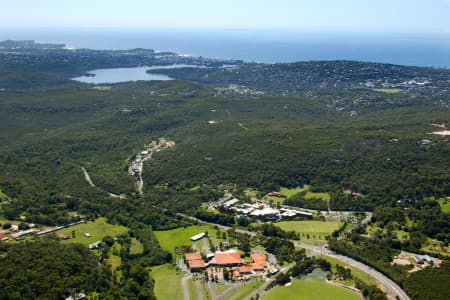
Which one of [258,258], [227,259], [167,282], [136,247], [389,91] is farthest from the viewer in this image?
[389,91]

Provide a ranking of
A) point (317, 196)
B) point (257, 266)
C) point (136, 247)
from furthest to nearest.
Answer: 1. point (317, 196)
2. point (136, 247)
3. point (257, 266)

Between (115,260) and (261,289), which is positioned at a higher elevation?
(261,289)

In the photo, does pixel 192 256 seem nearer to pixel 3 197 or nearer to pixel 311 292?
pixel 311 292

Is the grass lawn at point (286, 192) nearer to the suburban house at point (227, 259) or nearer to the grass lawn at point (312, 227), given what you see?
the grass lawn at point (312, 227)

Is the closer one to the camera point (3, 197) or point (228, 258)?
point (228, 258)

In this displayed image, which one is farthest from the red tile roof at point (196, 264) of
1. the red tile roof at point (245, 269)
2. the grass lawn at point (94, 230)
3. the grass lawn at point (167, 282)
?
the grass lawn at point (94, 230)

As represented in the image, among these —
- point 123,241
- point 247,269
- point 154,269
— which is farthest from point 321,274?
point 123,241

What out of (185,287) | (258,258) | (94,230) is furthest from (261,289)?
(94,230)

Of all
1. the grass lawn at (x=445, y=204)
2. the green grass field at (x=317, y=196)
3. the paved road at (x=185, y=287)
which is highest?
the grass lawn at (x=445, y=204)
